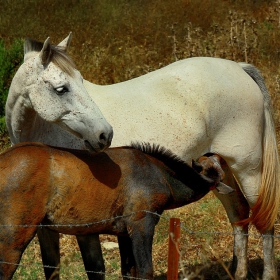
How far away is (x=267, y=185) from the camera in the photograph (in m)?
5.67

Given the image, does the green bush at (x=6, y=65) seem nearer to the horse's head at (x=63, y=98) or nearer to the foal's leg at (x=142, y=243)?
the horse's head at (x=63, y=98)

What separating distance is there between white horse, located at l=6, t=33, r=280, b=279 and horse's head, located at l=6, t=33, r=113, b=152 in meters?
0.44

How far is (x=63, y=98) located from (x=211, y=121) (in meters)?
1.62

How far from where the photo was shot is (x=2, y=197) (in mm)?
3637

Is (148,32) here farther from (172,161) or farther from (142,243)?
(142,243)

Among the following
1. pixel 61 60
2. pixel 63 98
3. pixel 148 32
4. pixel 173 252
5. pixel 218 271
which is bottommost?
pixel 218 271

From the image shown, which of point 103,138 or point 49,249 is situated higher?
point 103,138

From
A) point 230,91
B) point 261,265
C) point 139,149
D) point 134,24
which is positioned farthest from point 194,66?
point 134,24

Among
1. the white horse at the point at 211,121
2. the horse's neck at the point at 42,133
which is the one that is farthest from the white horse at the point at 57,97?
the white horse at the point at 211,121

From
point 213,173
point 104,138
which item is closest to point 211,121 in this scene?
point 213,173

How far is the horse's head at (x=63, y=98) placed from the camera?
4062 mm

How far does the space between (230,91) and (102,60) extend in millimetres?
5669

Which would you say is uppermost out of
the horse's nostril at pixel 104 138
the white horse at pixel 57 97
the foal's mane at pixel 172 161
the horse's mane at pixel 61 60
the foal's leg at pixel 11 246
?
the horse's mane at pixel 61 60

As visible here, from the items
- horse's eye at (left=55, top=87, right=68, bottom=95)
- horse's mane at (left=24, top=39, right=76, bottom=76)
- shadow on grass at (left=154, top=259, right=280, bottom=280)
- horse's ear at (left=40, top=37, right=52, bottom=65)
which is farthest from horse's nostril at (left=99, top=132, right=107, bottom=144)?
shadow on grass at (left=154, top=259, right=280, bottom=280)
